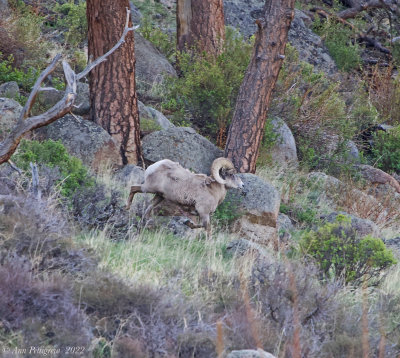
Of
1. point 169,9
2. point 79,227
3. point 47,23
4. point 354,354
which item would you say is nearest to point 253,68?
point 79,227

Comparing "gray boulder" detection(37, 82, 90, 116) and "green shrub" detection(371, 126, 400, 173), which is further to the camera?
"green shrub" detection(371, 126, 400, 173)

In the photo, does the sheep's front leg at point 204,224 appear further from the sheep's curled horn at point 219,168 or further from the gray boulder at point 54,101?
the gray boulder at point 54,101

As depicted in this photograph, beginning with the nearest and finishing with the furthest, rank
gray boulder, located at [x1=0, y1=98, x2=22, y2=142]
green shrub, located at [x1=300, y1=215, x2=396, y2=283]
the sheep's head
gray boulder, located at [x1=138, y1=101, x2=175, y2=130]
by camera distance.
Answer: green shrub, located at [x1=300, y1=215, x2=396, y2=283] → the sheep's head → gray boulder, located at [x1=0, y1=98, x2=22, y2=142] → gray boulder, located at [x1=138, y1=101, x2=175, y2=130]

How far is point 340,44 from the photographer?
21.6 m

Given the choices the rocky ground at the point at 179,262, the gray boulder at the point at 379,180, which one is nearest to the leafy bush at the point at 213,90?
the rocky ground at the point at 179,262

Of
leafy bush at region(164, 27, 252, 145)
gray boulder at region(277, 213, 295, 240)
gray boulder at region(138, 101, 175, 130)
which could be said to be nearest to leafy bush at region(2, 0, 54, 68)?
gray boulder at region(138, 101, 175, 130)

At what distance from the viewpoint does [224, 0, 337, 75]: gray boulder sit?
20.8m

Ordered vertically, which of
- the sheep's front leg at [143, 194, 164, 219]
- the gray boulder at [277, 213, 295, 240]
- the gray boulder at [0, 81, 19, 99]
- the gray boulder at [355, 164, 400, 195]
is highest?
the gray boulder at [0, 81, 19, 99]

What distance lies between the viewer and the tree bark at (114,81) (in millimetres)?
10734

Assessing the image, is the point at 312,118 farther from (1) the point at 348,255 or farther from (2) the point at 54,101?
(1) the point at 348,255

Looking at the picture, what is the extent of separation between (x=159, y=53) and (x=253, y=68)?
6086 mm

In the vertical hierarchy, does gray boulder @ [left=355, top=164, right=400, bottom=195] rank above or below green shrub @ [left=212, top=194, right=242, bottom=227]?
below

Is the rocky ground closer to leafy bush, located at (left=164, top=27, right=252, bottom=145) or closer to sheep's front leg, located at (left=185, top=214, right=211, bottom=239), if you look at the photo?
sheep's front leg, located at (left=185, top=214, right=211, bottom=239)

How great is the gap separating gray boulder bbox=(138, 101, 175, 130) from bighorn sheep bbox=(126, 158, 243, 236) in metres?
3.63
